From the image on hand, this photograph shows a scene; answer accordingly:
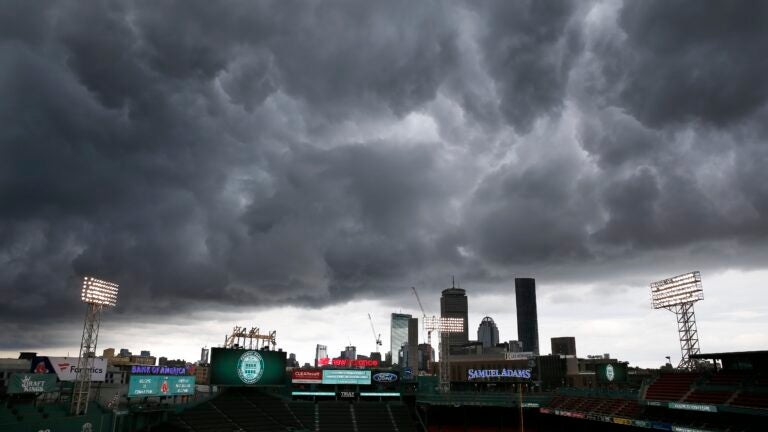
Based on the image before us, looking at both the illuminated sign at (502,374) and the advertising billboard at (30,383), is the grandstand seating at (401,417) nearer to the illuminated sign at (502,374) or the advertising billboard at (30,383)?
the illuminated sign at (502,374)

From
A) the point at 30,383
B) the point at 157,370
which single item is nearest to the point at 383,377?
the point at 157,370

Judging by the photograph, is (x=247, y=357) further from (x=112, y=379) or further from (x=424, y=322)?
(x=112, y=379)

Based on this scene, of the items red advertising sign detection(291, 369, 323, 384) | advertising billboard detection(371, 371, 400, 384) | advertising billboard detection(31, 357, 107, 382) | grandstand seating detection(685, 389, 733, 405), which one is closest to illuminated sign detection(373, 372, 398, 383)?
advertising billboard detection(371, 371, 400, 384)

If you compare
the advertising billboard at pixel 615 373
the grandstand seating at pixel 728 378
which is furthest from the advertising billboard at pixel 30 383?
the advertising billboard at pixel 615 373

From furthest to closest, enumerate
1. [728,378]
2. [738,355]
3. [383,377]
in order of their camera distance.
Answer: [383,377] < [738,355] < [728,378]

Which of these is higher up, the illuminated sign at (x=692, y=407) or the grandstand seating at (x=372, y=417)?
the illuminated sign at (x=692, y=407)

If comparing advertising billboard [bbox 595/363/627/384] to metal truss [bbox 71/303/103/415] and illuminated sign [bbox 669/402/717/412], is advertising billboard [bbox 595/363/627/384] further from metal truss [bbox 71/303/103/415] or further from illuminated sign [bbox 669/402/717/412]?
metal truss [bbox 71/303/103/415]

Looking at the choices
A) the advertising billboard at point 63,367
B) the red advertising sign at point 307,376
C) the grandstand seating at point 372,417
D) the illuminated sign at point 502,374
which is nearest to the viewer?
the advertising billboard at point 63,367

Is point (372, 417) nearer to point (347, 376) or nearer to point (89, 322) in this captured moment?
point (347, 376)
